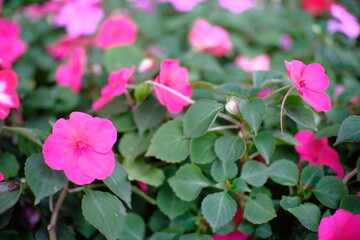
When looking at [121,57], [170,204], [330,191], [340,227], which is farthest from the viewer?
[121,57]

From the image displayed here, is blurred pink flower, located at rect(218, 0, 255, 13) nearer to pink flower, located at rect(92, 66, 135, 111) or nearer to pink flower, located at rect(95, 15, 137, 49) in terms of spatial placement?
pink flower, located at rect(95, 15, 137, 49)

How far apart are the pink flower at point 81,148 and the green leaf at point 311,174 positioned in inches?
15.3

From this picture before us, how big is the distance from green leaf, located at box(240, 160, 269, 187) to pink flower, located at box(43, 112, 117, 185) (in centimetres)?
27

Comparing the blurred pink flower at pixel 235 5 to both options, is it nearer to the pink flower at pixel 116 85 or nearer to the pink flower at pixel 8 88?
the pink flower at pixel 116 85

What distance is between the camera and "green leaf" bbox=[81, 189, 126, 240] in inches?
25.4

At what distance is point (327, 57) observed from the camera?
1394 mm

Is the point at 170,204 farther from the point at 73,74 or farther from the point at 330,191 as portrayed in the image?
the point at 73,74

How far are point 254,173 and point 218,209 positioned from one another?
0.12 metres

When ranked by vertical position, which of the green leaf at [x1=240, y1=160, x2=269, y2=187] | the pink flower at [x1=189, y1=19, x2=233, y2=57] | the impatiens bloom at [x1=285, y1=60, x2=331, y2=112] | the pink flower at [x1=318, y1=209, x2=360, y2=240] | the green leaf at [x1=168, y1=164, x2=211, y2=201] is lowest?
the pink flower at [x1=189, y1=19, x2=233, y2=57]

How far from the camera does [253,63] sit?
142 centimetres

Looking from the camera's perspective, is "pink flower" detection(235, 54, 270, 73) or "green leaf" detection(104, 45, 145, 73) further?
"pink flower" detection(235, 54, 270, 73)

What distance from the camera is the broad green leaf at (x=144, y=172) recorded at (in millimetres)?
785

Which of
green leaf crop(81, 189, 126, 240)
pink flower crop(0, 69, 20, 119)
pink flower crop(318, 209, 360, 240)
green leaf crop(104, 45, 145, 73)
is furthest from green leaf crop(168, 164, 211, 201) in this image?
green leaf crop(104, 45, 145, 73)

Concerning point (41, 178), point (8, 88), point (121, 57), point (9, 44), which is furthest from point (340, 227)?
point (9, 44)
